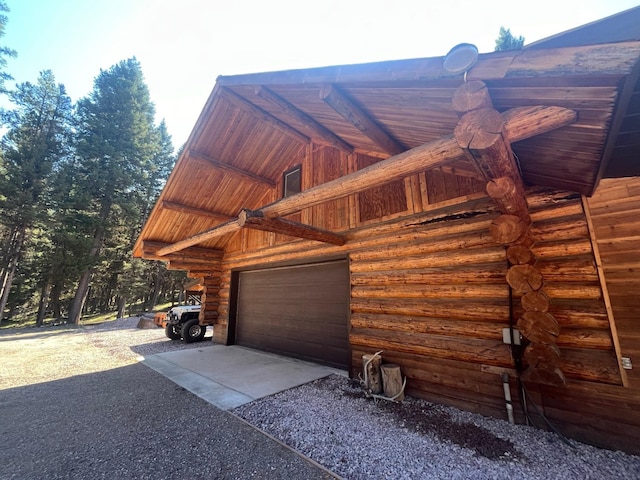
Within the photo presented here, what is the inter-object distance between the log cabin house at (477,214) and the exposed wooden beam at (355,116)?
0.10 ft

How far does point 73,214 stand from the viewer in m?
15.8

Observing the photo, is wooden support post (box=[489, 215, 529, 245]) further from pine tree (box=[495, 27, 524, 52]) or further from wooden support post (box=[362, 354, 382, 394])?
pine tree (box=[495, 27, 524, 52])

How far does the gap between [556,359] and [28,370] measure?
10500mm

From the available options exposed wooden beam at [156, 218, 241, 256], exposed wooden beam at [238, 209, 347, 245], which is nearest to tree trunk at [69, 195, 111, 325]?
exposed wooden beam at [156, 218, 241, 256]

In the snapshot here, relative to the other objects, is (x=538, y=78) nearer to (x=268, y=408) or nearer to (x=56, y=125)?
(x=268, y=408)

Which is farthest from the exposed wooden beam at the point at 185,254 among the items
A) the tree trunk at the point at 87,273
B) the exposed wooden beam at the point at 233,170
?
the tree trunk at the point at 87,273

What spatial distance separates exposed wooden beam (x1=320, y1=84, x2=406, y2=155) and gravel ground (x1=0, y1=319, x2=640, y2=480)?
13.0ft

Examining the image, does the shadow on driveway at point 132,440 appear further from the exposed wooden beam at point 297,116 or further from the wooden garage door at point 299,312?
the exposed wooden beam at point 297,116

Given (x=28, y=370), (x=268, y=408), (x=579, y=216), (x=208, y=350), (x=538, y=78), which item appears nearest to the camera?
(x=538, y=78)

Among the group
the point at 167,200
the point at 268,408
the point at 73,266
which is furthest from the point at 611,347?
the point at 73,266

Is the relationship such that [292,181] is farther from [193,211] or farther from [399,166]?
[399,166]

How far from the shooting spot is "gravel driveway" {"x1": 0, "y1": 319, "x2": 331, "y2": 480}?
250 cm

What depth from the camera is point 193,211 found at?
22.8ft

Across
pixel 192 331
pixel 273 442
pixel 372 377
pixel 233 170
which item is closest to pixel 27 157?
pixel 192 331
